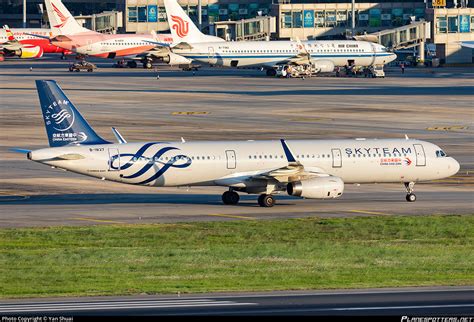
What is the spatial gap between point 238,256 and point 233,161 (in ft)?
58.8

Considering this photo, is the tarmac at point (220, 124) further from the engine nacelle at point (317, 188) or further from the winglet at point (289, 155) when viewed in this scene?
the winglet at point (289, 155)

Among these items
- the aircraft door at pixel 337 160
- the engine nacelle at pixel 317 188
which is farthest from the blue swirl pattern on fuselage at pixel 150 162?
the aircraft door at pixel 337 160

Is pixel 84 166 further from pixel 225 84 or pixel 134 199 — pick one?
pixel 225 84

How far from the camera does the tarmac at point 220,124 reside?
→ 210 feet

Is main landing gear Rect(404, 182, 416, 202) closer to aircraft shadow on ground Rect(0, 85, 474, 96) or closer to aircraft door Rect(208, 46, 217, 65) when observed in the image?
aircraft shadow on ground Rect(0, 85, 474, 96)

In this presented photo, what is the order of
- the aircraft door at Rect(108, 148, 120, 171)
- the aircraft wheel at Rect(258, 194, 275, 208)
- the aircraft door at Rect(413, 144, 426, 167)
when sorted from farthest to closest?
the aircraft door at Rect(413, 144, 426, 167) → the aircraft wheel at Rect(258, 194, 275, 208) → the aircraft door at Rect(108, 148, 120, 171)

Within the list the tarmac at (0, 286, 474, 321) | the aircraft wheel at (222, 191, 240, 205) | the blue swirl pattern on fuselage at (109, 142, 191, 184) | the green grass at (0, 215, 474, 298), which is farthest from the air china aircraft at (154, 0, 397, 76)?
the tarmac at (0, 286, 474, 321)

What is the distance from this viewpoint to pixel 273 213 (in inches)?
2479

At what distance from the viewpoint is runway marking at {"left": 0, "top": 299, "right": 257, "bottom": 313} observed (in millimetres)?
34500

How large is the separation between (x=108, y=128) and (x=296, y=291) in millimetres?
73658

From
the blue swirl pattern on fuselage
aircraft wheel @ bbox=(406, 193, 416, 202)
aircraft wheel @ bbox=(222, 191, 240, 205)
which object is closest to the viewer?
the blue swirl pattern on fuselage

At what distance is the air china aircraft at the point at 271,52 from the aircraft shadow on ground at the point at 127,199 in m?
112

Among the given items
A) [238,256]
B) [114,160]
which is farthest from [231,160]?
[238,256]

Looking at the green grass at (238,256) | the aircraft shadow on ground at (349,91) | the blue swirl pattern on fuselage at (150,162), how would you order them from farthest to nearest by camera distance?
the aircraft shadow on ground at (349,91) → the blue swirl pattern on fuselage at (150,162) → the green grass at (238,256)
